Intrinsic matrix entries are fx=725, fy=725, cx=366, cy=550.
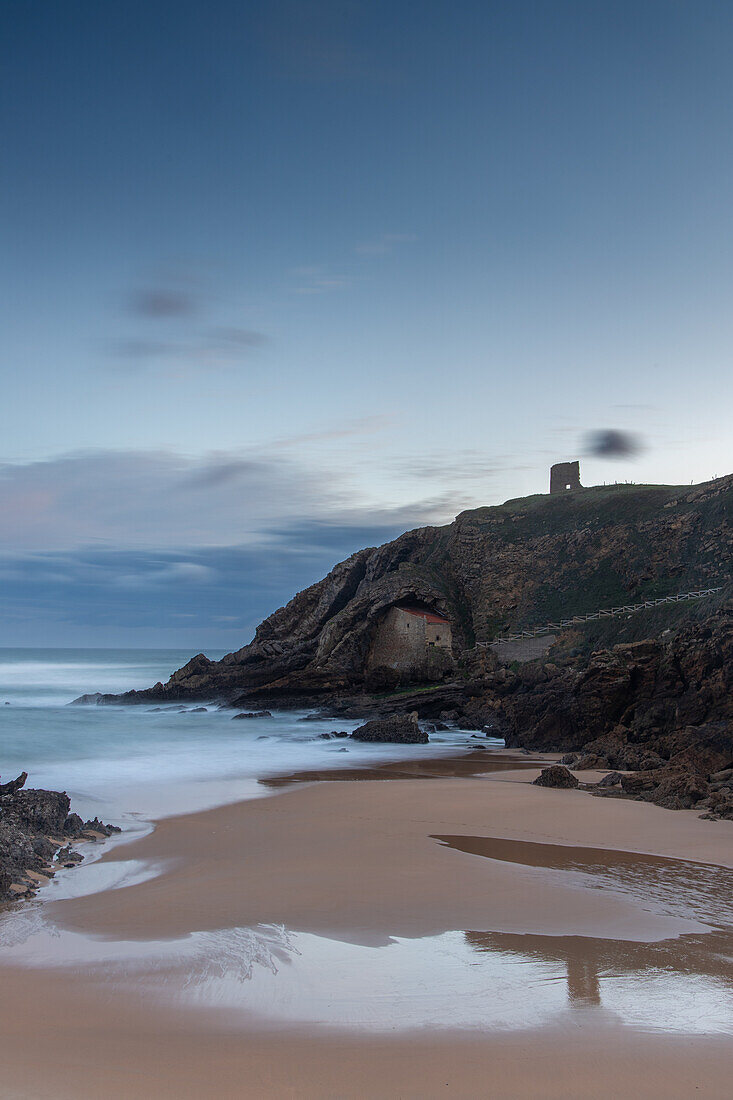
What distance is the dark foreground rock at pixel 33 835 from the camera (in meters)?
7.77

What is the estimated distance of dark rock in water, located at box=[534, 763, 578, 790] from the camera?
13.9m

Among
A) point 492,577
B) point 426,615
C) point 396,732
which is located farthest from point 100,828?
point 492,577

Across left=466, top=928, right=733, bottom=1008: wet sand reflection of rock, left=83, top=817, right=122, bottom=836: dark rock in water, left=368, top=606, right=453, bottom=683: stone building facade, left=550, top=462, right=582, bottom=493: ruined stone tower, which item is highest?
left=550, top=462, right=582, bottom=493: ruined stone tower

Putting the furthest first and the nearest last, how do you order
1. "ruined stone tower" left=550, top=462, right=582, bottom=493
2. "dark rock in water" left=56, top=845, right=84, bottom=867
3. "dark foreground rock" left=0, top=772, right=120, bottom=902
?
"ruined stone tower" left=550, top=462, right=582, bottom=493, "dark rock in water" left=56, top=845, right=84, bottom=867, "dark foreground rock" left=0, top=772, right=120, bottom=902

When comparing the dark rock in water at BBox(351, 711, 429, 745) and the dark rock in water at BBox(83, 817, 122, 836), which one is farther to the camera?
the dark rock in water at BBox(351, 711, 429, 745)

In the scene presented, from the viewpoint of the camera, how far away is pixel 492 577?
170 ft

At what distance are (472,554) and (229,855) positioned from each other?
4582cm

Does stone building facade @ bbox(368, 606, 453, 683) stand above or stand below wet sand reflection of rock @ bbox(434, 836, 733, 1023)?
above

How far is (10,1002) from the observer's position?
484 cm

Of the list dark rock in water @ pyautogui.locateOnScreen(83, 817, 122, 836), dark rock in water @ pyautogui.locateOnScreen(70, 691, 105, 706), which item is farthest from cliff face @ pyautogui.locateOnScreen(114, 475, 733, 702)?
dark rock in water @ pyautogui.locateOnScreen(83, 817, 122, 836)

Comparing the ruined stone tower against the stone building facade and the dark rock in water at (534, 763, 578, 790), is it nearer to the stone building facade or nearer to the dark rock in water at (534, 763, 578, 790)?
the stone building facade

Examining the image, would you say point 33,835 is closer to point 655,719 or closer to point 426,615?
point 655,719

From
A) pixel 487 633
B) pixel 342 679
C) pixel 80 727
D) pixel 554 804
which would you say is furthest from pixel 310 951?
pixel 487 633

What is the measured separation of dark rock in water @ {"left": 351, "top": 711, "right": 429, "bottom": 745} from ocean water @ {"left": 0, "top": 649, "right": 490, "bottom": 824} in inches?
28.0
